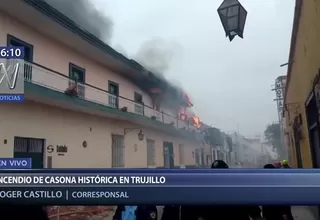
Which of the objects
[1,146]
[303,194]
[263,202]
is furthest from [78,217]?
[303,194]

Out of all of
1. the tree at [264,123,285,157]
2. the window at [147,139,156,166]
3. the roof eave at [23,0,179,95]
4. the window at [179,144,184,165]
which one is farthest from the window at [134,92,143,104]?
the tree at [264,123,285,157]

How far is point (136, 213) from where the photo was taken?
168cm

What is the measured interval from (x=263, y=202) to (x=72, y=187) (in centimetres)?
85

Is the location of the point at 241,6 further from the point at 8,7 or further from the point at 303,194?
the point at 8,7

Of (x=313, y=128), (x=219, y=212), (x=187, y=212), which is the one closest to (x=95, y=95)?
(x=187, y=212)

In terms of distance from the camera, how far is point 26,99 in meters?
1.64

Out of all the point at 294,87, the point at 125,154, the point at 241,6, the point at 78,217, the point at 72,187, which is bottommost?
the point at 78,217

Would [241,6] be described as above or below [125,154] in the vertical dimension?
above

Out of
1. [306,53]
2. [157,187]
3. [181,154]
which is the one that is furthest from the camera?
[306,53]

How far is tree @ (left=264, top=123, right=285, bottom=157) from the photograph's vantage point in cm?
186

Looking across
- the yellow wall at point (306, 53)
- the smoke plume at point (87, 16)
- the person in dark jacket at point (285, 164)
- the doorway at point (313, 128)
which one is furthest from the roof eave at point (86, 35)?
the yellow wall at point (306, 53)

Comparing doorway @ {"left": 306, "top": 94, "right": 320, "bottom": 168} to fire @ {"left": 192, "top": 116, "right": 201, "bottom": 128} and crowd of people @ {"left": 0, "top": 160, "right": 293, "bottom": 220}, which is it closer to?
crowd of people @ {"left": 0, "top": 160, "right": 293, "bottom": 220}

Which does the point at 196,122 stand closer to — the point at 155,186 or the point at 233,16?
the point at 155,186

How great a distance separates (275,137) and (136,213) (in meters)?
0.87
